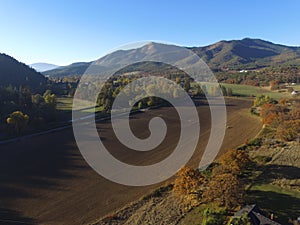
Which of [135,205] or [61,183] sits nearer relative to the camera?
[135,205]

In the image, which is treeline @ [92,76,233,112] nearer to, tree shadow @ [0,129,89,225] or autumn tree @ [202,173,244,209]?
tree shadow @ [0,129,89,225]

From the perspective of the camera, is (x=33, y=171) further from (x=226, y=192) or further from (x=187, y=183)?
(x=226, y=192)

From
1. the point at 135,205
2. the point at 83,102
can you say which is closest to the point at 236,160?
the point at 135,205

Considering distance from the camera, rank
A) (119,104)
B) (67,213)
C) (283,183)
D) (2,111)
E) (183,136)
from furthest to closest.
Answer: (119,104), (2,111), (183,136), (283,183), (67,213)

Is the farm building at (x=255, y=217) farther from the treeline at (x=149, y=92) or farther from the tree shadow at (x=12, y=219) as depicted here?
the treeline at (x=149, y=92)

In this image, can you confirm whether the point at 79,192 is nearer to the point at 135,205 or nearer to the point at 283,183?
the point at 135,205

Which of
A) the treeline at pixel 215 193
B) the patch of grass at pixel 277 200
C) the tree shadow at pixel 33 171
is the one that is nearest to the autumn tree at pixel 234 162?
the treeline at pixel 215 193

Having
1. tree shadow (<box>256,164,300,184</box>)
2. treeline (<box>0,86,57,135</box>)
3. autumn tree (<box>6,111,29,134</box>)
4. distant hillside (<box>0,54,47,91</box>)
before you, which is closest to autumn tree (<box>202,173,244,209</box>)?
tree shadow (<box>256,164,300,184</box>)
